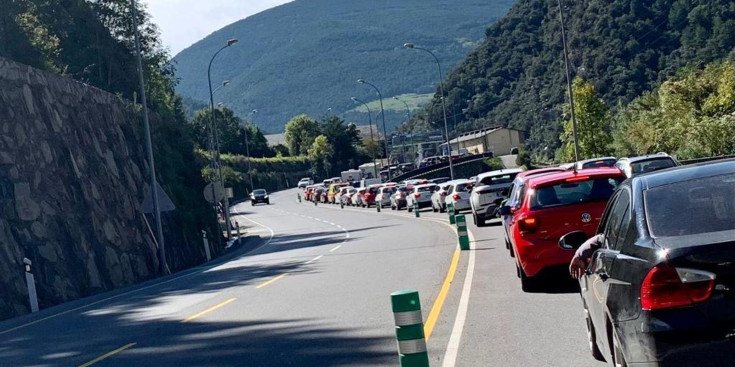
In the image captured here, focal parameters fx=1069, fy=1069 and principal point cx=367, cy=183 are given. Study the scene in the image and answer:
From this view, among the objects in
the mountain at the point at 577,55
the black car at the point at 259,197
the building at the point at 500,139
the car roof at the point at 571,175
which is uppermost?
the mountain at the point at 577,55

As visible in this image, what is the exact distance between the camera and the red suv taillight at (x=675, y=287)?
543 centimetres

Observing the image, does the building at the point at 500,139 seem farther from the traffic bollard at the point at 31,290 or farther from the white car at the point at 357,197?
the traffic bollard at the point at 31,290

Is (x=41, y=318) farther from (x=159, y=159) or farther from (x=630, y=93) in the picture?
(x=630, y=93)

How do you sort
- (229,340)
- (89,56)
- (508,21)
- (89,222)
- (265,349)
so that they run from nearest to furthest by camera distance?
(265,349) → (229,340) → (89,222) → (89,56) → (508,21)

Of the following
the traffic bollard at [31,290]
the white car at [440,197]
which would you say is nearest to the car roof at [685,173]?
the traffic bollard at [31,290]

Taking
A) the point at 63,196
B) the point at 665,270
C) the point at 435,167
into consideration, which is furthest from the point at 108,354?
the point at 435,167

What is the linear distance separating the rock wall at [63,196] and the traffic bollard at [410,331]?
51.5 feet

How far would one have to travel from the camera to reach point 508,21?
132m

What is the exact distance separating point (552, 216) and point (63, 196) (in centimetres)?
1768

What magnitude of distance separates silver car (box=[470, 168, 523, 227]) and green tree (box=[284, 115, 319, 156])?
513ft

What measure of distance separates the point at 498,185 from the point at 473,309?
67.6ft

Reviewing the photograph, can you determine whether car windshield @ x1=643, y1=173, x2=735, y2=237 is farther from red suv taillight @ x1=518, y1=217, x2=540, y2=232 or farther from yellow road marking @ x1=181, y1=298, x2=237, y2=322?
yellow road marking @ x1=181, y1=298, x2=237, y2=322

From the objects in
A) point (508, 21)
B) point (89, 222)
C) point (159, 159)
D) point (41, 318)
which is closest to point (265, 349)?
point (41, 318)

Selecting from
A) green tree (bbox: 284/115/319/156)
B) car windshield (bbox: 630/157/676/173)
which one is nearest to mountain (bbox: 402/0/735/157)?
car windshield (bbox: 630/157/676/173)
